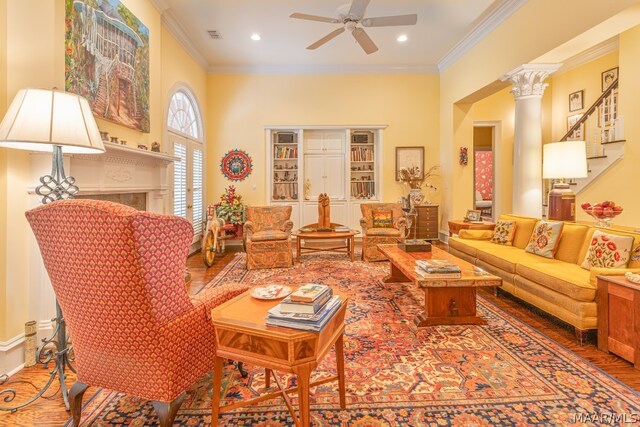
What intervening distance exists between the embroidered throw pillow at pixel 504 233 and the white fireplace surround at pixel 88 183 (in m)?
4.29

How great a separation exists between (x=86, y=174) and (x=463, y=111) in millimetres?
6305

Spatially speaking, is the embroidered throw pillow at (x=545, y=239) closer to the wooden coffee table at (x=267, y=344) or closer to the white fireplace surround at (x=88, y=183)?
the wooden coffee table at (x=267, y=344)

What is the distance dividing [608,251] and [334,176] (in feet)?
17.0

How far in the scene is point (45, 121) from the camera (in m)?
1.71

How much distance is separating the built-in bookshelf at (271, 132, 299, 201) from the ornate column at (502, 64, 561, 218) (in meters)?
4.20

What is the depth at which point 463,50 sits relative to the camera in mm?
6023

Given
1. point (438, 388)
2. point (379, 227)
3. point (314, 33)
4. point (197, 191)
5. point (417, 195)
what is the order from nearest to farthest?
point (438, 388), point (314, 33), point (379, 227), point (197, 191), point (417, 195)

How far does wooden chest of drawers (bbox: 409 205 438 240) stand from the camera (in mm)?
6793

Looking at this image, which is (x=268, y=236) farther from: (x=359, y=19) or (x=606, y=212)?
(x=606, y=212)

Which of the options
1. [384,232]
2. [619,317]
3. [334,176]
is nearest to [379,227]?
[384,232]

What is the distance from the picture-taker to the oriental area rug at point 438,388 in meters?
1.75

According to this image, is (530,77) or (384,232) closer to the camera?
(530,77)

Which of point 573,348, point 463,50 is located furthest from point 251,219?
point 463,50

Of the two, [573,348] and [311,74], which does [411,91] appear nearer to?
[311,74]
